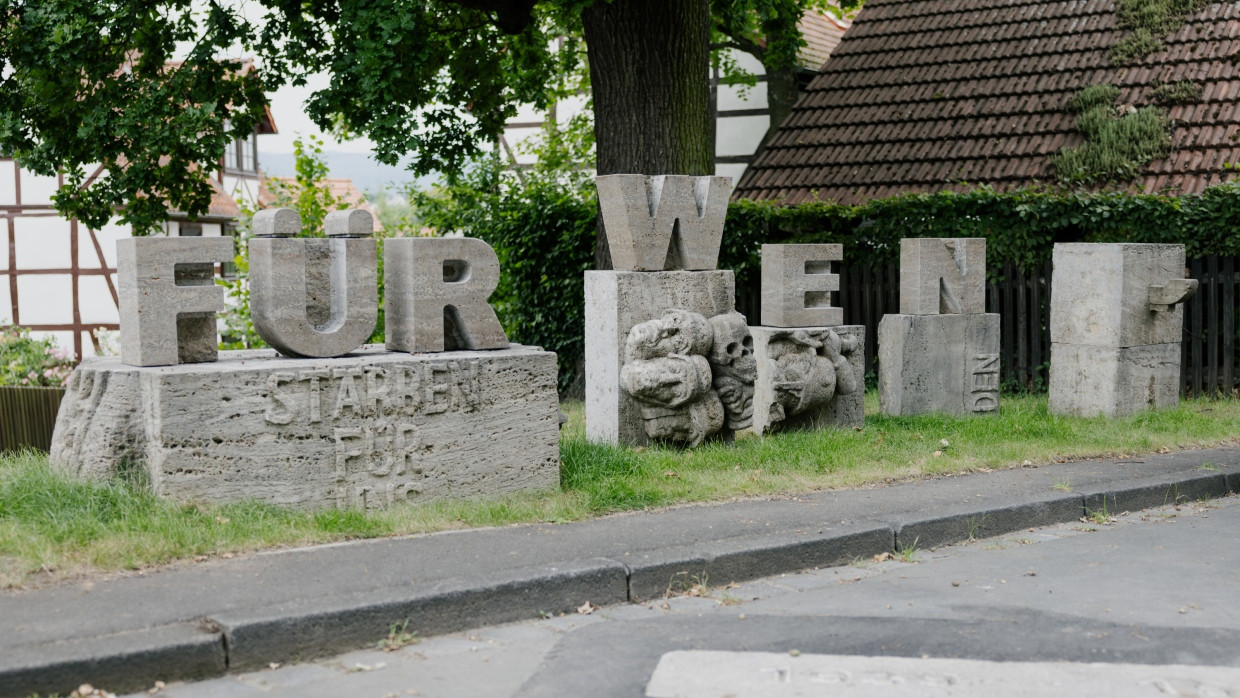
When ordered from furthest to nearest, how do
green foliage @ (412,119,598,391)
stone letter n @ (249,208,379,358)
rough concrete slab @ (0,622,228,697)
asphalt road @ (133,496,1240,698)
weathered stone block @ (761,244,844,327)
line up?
green foliage @ (412,119,598,391), weathered stone block @ (761,244,844,327), stone letter n @ (249,208,379,358), asphalt road @ (133,496,1240,698), rough concrete slab @ (0,622,228,697)

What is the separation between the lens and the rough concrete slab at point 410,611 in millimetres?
4832

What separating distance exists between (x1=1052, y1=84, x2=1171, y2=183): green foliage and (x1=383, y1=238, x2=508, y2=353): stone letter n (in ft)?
32.6

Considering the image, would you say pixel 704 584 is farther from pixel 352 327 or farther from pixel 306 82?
pixel 306 82

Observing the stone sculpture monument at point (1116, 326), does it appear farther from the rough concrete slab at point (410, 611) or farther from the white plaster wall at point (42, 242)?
the white plaster wall at point (42, 242)

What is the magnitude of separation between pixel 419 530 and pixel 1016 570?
2.96 m

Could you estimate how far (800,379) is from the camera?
32.3ft

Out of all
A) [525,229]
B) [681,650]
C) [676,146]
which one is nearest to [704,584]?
[681,650]

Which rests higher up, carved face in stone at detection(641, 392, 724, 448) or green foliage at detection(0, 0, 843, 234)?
green foliage at detection(0, 0, 843, 234)

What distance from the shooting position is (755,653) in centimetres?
489

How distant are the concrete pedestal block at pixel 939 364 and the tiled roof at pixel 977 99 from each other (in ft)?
15.2

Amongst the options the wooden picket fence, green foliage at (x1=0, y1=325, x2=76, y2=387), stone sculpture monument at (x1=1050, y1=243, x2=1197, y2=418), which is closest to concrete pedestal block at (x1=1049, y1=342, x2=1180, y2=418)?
stone sculpture monument at (x1=1050, y1=243, x2=1197, y2=418)

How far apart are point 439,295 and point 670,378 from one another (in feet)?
6.18

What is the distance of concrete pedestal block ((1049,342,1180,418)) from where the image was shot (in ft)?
37.3

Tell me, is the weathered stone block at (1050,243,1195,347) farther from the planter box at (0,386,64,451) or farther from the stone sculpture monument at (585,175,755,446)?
the planter box at (0,386,64,451)
